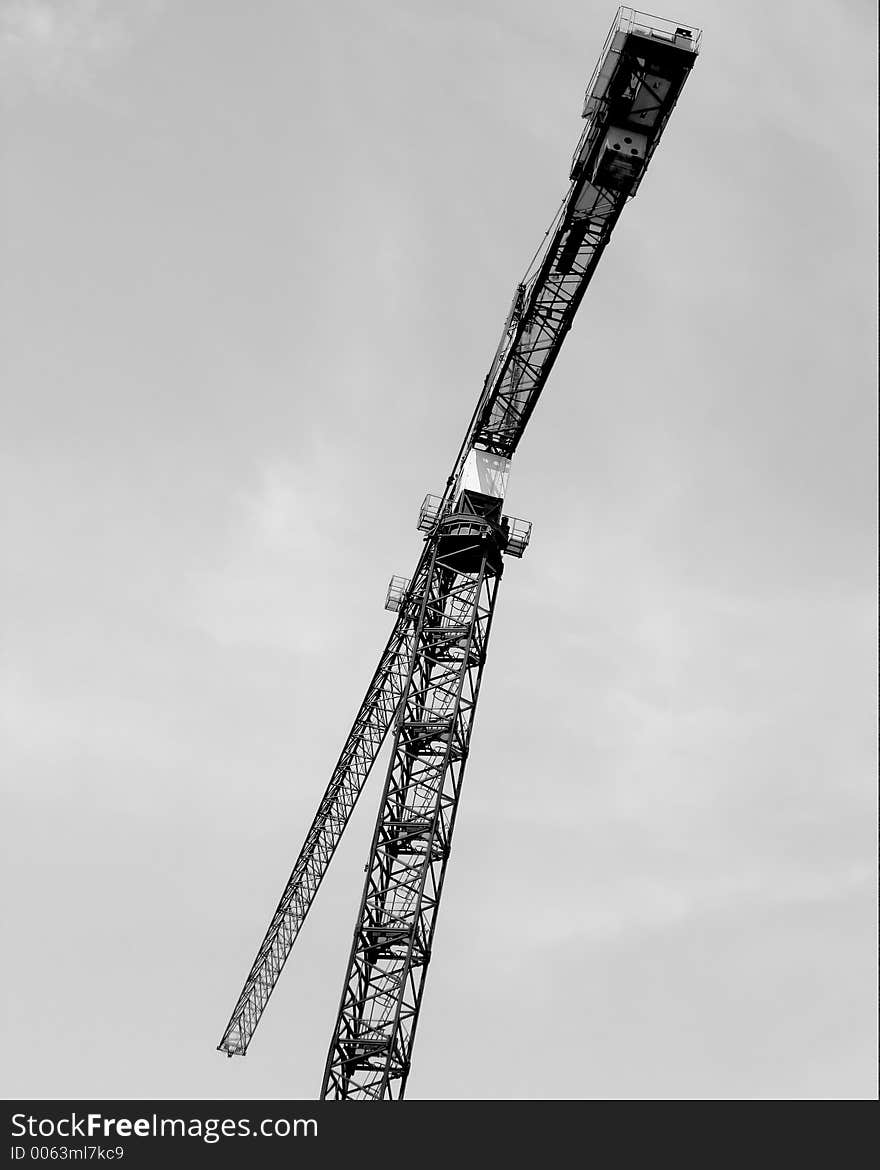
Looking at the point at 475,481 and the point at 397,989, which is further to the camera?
the point at 475,481

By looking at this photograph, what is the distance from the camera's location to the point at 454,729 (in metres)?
32.5
